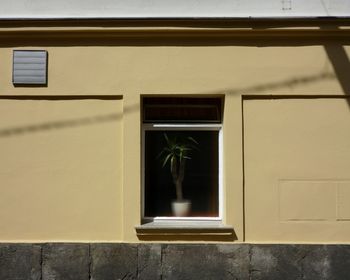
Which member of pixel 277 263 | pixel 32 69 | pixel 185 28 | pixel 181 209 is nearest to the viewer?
pixel 277 263

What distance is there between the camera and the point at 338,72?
730 cm

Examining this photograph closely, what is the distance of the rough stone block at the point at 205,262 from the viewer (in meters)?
7.13

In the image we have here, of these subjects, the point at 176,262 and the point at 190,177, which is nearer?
the point at 176,262

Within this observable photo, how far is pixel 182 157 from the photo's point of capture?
7586 millimetres

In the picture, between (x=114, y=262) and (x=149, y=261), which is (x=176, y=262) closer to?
(x=149, y=261)

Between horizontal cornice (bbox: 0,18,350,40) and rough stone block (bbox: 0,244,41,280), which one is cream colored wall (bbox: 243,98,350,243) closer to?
horizontal cornice (bbox: 0,18,350,40)

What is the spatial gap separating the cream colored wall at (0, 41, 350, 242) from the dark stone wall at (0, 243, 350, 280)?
0.21 meters

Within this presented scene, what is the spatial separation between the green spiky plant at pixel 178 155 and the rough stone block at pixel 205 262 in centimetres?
75

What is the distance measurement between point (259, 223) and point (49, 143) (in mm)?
2788

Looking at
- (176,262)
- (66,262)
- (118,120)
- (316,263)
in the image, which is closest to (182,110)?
(118,120)

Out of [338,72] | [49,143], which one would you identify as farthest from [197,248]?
[338,72]

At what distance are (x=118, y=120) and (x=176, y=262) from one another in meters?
1.89

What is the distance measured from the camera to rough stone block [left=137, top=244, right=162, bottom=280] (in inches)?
281

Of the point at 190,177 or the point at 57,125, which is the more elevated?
the point at 57,125
